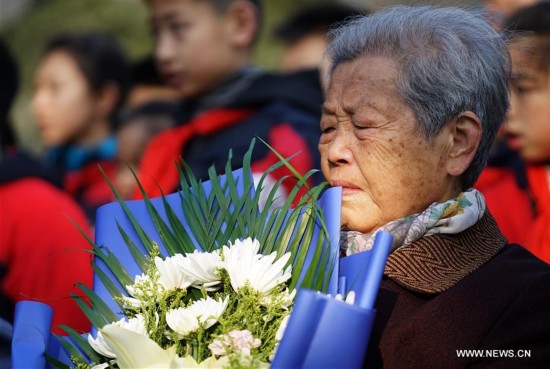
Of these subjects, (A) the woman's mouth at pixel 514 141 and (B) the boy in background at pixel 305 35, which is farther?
(B) the boy in background at pixel 305 35

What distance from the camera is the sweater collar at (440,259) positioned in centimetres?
279

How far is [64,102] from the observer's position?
22.6ft

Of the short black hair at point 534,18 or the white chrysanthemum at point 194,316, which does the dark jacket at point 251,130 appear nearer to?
the short black hair at point 534,18

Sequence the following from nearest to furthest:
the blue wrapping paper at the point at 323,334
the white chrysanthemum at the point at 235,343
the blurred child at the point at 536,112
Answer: the blue wrapping paper at the point at 323,334 → the white chrysanthemum at the point at 235,343 → the blurred child at the point at 536,112

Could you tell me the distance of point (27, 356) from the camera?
2.55 m

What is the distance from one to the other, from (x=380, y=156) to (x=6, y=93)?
10.6 ft

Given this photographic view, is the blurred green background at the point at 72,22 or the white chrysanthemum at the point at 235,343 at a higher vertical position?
the white chrysanthemum at the point at 235,343

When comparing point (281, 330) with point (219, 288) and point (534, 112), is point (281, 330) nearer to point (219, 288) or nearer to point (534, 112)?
point (219, 288)

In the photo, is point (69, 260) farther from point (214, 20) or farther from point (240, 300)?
point (240, 300)

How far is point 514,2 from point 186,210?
336 cm

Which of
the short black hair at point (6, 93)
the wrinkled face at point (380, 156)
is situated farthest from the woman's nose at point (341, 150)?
the short black hair at point (6, 93)

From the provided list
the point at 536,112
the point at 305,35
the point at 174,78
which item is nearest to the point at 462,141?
the point at 536,112

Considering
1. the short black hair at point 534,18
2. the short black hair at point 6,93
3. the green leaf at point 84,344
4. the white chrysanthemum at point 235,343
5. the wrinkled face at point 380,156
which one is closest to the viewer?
the white chrysanthemum at point 235,343

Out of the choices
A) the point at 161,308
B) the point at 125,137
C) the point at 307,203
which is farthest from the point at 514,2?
the point at 161,308
